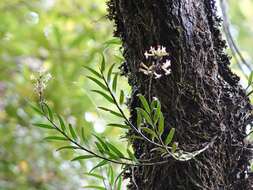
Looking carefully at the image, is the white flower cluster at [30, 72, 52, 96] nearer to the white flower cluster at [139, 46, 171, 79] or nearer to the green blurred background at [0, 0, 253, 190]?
the white flower cluster at [139, 46, 171, 79]

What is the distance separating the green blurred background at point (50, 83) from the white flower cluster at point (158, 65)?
0.91 m

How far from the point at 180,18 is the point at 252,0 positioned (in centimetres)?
162

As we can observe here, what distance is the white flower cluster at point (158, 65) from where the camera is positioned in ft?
1.58

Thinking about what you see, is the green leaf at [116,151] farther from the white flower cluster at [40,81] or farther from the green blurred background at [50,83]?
the green blurred background at [50,83]

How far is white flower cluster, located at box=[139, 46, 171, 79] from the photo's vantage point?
0.48 meters

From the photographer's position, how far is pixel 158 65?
1.64ft

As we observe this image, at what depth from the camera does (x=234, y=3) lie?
2246mm

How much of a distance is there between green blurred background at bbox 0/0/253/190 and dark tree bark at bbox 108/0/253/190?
0.89m

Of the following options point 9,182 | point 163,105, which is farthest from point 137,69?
point 9,182

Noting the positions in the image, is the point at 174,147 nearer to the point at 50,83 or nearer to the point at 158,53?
the point at 158,53

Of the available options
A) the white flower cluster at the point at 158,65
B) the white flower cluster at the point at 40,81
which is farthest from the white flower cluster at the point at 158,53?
the white flower cluster at the point at 40,81

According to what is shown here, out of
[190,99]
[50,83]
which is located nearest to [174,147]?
[190,99]

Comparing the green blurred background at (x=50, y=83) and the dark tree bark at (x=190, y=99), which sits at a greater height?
the green blurred background at (x=50, y=83)

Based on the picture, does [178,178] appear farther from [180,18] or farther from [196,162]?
[180,18]
